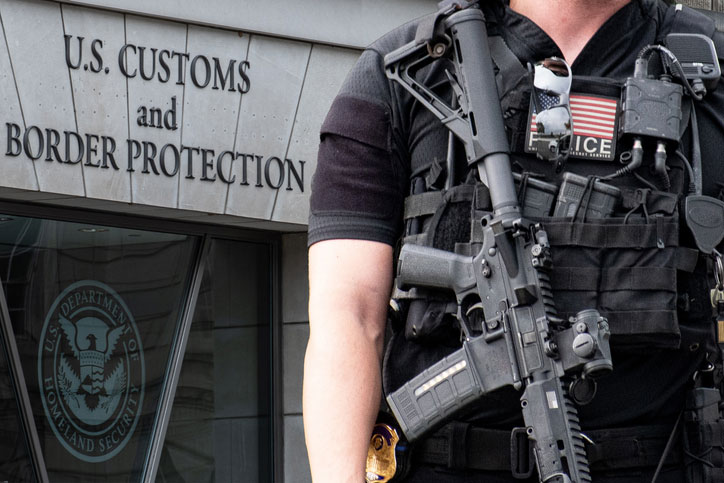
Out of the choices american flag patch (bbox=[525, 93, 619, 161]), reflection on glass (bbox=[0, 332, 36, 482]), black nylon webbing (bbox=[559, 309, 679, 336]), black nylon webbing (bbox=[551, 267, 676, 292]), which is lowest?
black nylon webbing (bbox=[559, 309, 679, 336])

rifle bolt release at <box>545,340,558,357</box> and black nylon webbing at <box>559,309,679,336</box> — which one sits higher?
black nylon webbing at <box>559,309,679,336</box>

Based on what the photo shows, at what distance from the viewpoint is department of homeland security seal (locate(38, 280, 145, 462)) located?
7293 millimetres

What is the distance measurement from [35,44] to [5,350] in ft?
5.75

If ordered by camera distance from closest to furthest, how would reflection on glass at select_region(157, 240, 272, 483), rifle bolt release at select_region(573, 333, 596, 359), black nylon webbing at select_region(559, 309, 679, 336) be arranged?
rifle bolt release at select_region(573, 333, 596, 359)
black nylon webbing at select_region(559, 309, 679, 336)
reflection on glass at select_region(157, 240, 272, 483)

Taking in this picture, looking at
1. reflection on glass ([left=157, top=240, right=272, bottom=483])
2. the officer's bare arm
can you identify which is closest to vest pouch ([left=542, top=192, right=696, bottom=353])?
the officer's bare arm

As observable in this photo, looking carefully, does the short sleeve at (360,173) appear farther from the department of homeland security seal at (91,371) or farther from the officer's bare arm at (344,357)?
the department of homeland security seal at (91,371)

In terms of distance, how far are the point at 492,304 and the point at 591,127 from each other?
36 centimetres

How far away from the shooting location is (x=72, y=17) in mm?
6926

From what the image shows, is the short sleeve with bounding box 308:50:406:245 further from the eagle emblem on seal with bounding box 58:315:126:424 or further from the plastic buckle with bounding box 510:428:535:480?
the eagle emblem on seal with bounding box 58:315:126:424

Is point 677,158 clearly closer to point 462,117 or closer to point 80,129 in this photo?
point 462,117

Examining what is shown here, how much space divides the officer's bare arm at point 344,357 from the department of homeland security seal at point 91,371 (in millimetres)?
5407

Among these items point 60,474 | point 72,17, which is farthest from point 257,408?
point 72,17

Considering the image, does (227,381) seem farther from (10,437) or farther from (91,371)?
(10,437)

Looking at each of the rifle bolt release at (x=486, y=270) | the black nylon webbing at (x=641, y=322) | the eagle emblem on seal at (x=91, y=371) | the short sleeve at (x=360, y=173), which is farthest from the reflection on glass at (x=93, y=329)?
the black nylon webbing at (x=641, y=322)
